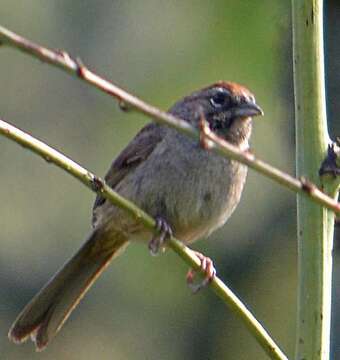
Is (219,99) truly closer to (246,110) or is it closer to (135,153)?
(246,110)

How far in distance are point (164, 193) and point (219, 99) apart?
0.58 metres

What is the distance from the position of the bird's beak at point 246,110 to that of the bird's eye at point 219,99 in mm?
77

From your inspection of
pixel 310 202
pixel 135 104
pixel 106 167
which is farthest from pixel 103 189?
pixel 106 167

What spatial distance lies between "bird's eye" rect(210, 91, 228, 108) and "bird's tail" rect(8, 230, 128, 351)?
0.74 metres

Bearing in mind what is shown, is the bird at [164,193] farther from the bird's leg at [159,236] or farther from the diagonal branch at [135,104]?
the diagonal branch at [135,104]

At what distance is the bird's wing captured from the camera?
18.5 feet

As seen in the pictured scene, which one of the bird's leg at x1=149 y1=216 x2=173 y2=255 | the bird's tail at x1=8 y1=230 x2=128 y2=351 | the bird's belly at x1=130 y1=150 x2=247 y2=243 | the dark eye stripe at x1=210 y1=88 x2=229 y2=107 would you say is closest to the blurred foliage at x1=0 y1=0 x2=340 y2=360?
the dark eye stripe at x1=210 y1=88 x2=229 y2=107

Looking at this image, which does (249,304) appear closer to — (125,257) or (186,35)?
(125,257)

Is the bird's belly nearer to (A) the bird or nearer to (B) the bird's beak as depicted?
(A) the bird

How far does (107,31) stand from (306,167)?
10.2 meters

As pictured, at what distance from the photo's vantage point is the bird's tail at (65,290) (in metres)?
5.42

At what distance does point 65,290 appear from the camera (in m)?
5.77

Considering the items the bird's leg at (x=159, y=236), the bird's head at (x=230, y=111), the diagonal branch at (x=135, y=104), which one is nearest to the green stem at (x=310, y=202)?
the diagonal branch at (x=135, y=104)

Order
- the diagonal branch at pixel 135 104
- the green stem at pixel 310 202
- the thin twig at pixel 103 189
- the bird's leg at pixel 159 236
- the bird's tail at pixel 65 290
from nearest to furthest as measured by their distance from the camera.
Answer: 1. the diagonal branch at pixel 135 104
2. the thin twig at pixel 103 189
3. the green stem at pixel 310 202
4. the bird's leg at pixel 159 236
5. the bird's tail at pixel 65 290
